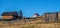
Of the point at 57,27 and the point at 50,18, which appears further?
the point at 50,18

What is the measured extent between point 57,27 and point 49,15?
10992 millimetres

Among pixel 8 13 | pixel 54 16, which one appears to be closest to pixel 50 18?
pixel 54 16

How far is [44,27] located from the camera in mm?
15414

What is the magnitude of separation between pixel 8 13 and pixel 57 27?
26150mm

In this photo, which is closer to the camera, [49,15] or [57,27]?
[57,27]

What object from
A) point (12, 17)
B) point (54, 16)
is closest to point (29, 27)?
point (54, 16)

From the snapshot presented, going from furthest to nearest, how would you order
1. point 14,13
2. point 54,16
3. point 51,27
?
point 14,13, point 54,16, point 51,27

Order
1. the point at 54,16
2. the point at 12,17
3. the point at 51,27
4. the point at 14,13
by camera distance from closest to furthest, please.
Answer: the point at 51,27 < the point at 54,16 < the point at 12,17 < the point at 14,13

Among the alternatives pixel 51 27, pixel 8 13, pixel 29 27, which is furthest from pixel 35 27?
pixel 8 13

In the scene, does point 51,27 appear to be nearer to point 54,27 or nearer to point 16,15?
point 54,27

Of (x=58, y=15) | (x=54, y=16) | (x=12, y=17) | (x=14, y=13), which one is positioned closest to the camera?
(x=58, y=15)

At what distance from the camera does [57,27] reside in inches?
602

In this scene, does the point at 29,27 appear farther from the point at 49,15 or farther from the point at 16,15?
the point at 16,15

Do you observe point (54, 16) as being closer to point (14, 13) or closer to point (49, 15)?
point (49, 15)
